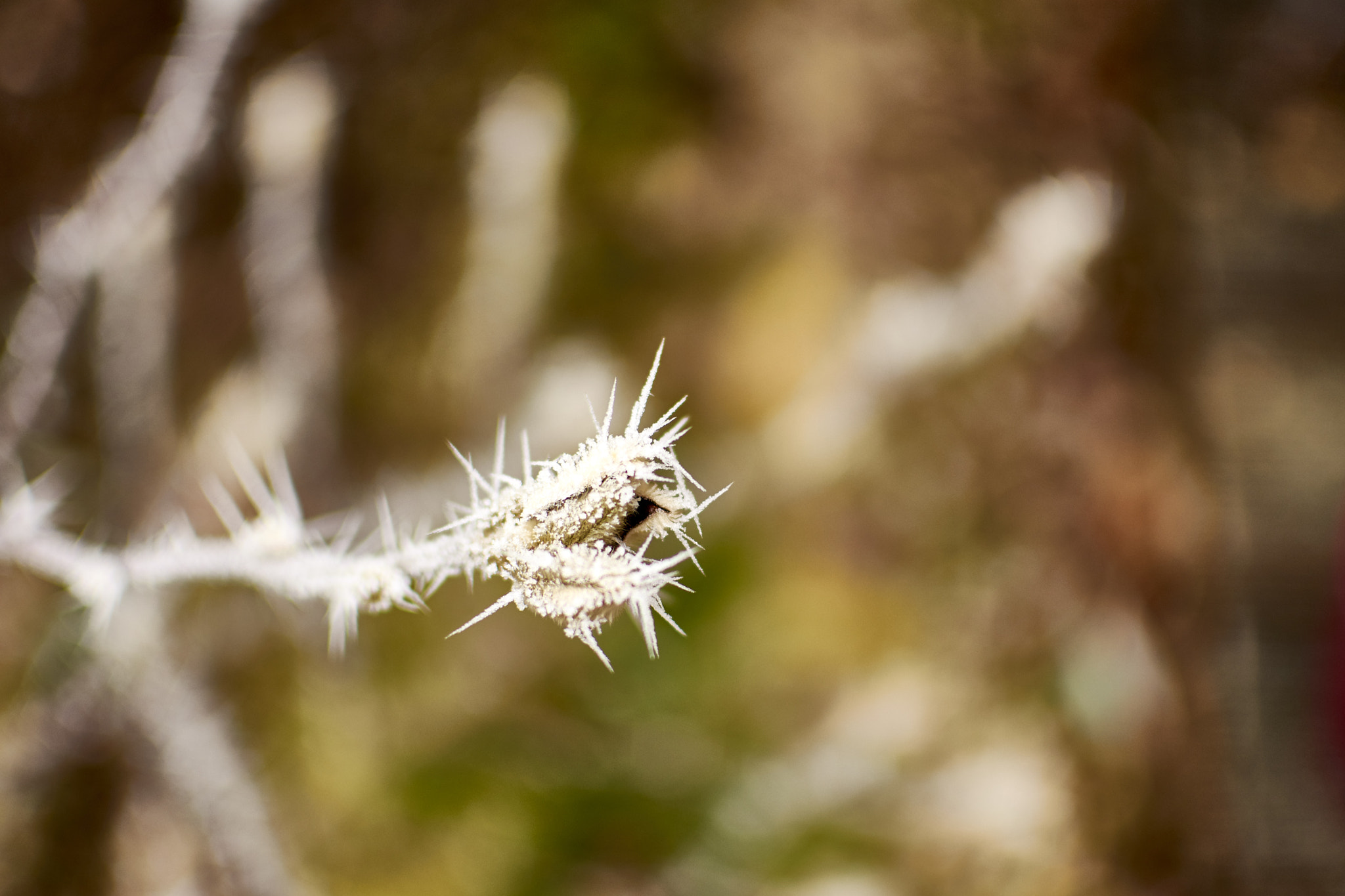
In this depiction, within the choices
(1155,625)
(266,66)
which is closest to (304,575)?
(266,66)

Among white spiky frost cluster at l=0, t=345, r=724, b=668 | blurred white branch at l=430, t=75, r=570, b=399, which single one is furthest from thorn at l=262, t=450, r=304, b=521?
white spiky frost cluster at l=0, t=345, r=724, b=668

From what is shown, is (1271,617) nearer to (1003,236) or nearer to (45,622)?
(1003,236)

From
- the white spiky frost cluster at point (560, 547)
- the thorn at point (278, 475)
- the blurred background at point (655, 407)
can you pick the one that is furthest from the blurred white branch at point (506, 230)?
the white spiky frost cluster at point (560, 547)

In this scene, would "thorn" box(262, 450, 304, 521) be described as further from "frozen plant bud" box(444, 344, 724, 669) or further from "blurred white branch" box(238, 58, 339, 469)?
"frozen plant bud" box(444, 344, 724, 669)

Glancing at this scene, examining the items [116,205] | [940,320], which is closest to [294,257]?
[116,205]

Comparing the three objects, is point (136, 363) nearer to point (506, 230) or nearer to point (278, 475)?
point (278, 475)
